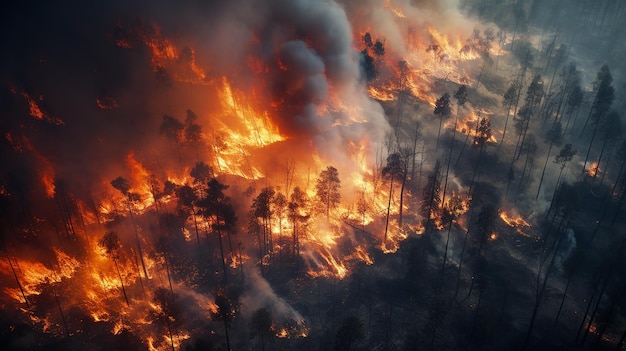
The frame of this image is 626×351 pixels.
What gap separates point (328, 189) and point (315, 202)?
5715 mm

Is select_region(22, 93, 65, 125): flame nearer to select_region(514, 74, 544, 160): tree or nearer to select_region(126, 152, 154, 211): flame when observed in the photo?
select_region(126, 152, 154, 211): flame

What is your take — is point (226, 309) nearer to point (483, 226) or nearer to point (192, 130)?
point (483, 226)

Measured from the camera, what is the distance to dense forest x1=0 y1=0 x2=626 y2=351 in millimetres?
48500

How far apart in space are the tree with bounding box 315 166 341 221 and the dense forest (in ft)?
3.45

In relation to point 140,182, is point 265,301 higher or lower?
lower

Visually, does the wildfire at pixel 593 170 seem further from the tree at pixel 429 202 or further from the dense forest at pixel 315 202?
the tree at pixel 429 202

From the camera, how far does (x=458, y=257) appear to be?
5803cm

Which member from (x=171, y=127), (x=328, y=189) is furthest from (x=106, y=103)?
(x=328, y=189)

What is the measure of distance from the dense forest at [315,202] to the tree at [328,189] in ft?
3.45

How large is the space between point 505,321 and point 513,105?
58.1m

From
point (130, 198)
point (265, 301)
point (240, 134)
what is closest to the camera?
point (265, 301)

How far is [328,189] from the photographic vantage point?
61.4m

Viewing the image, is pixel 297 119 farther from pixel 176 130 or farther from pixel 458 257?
pixel 458 257

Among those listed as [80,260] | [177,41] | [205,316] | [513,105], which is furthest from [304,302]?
[177,41]
